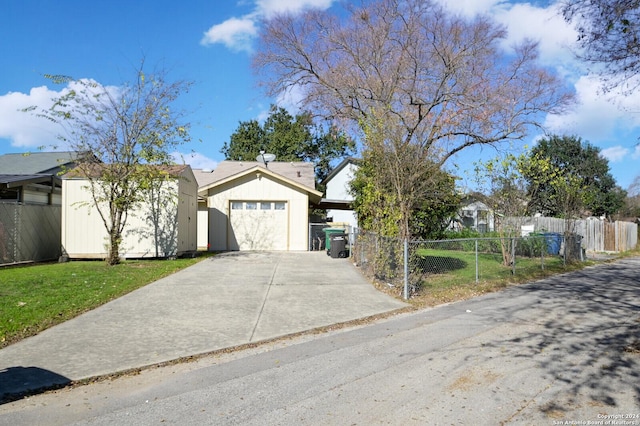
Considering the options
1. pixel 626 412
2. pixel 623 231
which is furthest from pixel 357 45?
pixel 623 231

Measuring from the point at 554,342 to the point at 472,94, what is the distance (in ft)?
47.5

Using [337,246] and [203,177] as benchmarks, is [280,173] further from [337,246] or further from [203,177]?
[337,246]

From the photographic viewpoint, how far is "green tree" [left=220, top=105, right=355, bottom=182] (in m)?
45.9

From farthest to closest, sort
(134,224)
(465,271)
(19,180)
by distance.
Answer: (134,224), (19,180), (465,271)

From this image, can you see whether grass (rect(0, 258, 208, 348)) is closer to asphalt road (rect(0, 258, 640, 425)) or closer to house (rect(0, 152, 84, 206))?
asphalt road (rect(0, 258, 640, 425))

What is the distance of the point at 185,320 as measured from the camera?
7.80 m

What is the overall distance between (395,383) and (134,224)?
14328 millimetres

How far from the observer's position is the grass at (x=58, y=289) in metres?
7.23

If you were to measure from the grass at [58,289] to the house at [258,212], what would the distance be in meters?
6.26

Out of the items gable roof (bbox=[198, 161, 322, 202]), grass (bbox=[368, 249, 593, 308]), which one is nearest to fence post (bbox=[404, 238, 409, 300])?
grass (bbox=[368, 249, 593, 308])

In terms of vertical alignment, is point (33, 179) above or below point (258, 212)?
above

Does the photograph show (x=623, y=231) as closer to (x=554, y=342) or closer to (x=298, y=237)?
(x=298, y=237)

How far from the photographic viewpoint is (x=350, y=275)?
1334 centimetres

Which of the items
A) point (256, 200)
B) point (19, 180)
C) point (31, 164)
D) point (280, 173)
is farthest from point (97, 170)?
point (280, 173)
